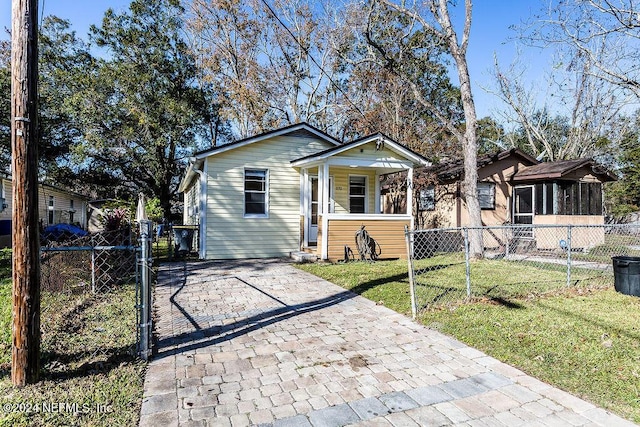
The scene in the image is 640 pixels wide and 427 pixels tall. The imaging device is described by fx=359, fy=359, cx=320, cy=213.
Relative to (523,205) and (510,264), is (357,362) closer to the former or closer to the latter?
(510,264)

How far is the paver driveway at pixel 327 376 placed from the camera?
2535 mm

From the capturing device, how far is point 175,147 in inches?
907

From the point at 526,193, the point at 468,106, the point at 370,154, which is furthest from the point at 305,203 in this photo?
the point at 526,193

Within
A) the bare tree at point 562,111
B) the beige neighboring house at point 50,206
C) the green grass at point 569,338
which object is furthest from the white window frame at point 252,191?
the bare tree at point 562,111

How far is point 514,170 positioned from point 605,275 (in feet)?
23.8

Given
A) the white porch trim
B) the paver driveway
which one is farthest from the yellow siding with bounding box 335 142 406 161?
the paver driveway

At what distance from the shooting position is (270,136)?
35.6 feet

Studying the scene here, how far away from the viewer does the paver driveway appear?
2.54m

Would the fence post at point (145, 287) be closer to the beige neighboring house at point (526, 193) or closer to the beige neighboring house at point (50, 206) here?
the beige neighboring house at point (526, 193)

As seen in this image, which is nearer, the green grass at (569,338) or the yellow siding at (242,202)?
the green grass at (569,338)

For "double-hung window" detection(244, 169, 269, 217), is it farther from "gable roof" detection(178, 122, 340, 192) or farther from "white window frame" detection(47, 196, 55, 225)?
"white window frame" detection(47, 196, 55, 225)

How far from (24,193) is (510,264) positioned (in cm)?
981

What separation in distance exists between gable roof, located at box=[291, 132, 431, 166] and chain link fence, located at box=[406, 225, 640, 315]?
2.29m

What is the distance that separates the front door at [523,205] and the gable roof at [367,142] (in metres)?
5.40
